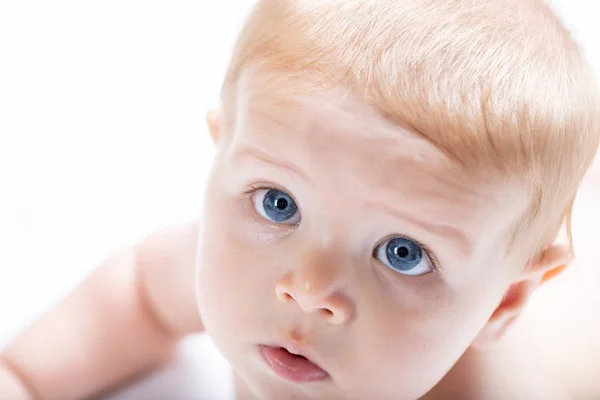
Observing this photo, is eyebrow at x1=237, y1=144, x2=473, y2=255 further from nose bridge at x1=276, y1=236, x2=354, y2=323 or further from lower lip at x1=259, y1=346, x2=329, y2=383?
lower lip at x1=259, y1=346, x2=329, y2=383

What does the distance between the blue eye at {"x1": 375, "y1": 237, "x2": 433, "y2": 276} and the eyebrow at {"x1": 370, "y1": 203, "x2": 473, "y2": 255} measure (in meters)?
0.03

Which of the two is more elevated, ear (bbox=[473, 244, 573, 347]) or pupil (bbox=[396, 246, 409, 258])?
ear (bbox=[473, 244, 573, 347])

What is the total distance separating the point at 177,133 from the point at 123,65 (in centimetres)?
13

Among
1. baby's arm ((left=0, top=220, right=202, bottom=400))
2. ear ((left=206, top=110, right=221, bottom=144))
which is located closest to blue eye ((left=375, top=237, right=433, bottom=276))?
ear ((left=206, top=110, right=221, bottom=144))

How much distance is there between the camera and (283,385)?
78 centimetres

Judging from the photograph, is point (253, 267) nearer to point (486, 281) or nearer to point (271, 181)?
point (271, 181)

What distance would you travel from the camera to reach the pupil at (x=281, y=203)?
2.48 feet

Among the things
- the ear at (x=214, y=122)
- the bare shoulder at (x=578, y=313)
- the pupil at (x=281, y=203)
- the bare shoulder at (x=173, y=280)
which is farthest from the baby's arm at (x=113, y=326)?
the bare shoulder at (x=578, y=313)

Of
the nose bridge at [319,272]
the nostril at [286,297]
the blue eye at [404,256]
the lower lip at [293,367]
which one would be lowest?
the lower lip at [293,367]

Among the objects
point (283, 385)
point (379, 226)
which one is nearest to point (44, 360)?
point (283, 385)

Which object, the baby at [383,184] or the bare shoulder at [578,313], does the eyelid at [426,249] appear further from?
the bare shoulder at [578,313]

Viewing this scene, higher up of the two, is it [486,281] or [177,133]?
[177,133]

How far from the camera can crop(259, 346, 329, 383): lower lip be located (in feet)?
2.50

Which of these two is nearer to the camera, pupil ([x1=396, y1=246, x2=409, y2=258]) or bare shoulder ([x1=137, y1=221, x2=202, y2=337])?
pupil ([x1=396, y1=246, x2=409, y2=258])
